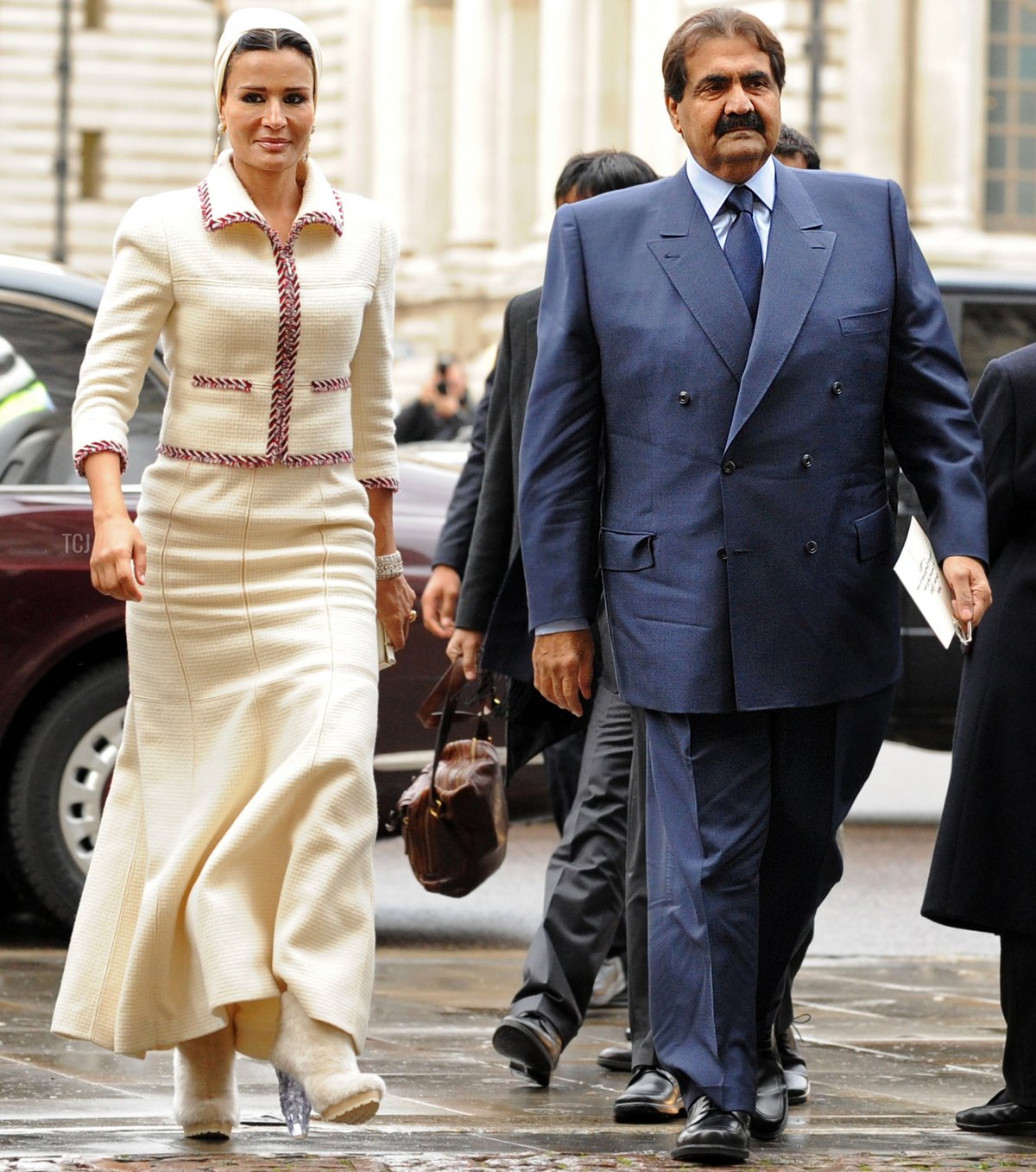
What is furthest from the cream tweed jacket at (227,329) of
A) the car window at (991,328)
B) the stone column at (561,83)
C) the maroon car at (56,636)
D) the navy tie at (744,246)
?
the stone column at (561,83)

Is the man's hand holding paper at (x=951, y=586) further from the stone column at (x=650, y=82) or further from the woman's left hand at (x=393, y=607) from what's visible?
the stone column at (x=650, y=82)

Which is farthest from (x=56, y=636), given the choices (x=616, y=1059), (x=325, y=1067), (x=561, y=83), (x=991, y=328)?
(x=561, y=83)

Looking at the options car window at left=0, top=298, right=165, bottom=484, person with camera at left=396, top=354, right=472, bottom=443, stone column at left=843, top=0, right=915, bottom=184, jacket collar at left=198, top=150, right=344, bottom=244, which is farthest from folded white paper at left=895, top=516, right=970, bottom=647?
stone column at left=843, top=0, right=915, bottom=184

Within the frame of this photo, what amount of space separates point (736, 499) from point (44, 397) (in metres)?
3.43

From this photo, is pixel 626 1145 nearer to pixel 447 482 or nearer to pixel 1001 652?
pixel 1001 652

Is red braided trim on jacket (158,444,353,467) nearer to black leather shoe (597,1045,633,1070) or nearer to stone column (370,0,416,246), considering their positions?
black leather shoe (597,1045,633,1070)

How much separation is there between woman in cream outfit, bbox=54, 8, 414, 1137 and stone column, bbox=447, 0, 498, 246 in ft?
131

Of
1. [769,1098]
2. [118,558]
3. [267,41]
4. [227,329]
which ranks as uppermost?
[267,41]

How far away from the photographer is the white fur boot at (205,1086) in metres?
4.81

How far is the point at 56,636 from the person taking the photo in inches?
301

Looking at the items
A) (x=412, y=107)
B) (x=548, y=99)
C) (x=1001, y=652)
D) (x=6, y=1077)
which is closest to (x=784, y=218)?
(x=1001, y=652)

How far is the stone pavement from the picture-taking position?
470 cm

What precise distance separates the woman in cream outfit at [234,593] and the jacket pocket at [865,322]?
0.86m

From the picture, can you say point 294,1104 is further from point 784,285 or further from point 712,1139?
point 784,285
